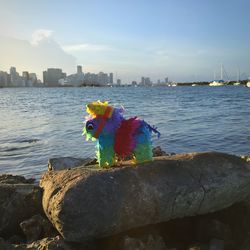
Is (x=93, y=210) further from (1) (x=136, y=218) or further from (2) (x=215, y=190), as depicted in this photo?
(2) (x=215, y=190)

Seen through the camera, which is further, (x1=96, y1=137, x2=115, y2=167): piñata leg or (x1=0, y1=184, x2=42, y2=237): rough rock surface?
(x1=96, y1=137, x2=115, y2=167): piñata leg

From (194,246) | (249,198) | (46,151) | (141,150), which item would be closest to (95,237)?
(194,246)

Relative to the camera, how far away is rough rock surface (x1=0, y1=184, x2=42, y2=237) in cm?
639

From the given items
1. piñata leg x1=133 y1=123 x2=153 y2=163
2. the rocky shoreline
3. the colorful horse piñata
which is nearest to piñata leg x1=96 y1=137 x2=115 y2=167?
the colorful horse piñata

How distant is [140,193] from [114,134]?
1365mm

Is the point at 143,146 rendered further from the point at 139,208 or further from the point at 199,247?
the point at 199,247

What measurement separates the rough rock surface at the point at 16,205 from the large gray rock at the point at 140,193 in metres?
0.43

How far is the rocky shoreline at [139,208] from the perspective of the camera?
5289mm

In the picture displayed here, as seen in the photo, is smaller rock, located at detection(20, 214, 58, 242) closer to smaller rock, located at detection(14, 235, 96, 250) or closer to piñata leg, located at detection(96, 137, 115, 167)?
smaller rock, located at detection(14, 235, 96, 250)

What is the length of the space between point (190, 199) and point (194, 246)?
0.64 m

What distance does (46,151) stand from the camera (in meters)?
16.5

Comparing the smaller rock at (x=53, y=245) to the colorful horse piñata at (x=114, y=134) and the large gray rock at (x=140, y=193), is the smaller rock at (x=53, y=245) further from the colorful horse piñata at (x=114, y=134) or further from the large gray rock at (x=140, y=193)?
the colorful horse piñata at (x=114, y=134)

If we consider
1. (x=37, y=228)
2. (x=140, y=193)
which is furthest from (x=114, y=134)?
(x=37, y=228)

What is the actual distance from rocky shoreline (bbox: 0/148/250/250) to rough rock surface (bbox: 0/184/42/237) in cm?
2
